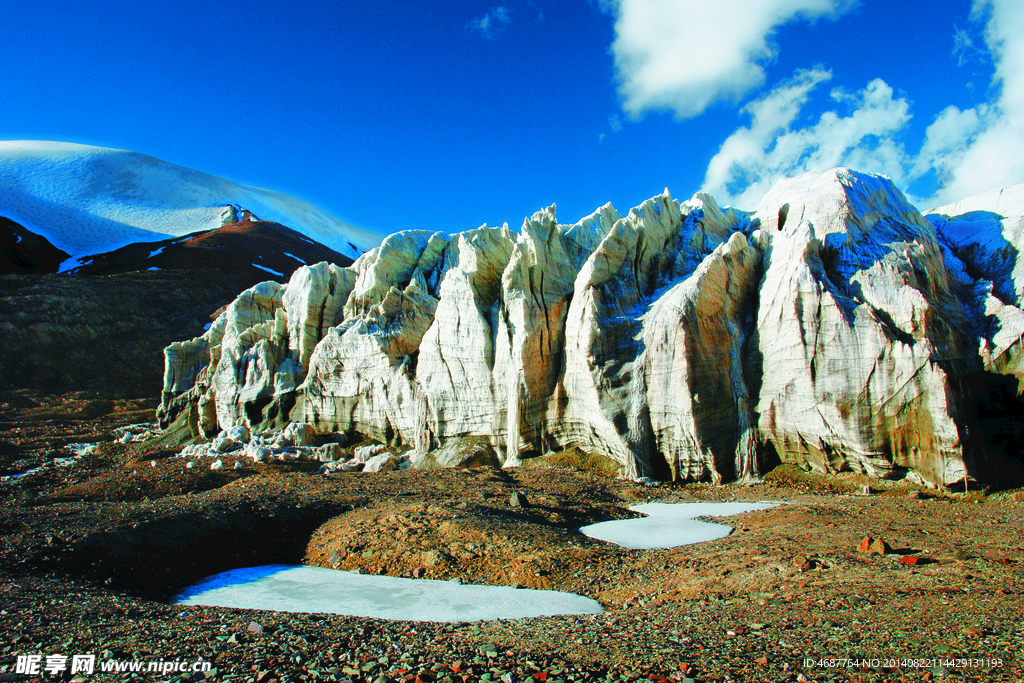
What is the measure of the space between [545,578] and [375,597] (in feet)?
8.99

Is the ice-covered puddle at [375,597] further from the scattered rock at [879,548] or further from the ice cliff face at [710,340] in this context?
the ice cliff face at [710,340]

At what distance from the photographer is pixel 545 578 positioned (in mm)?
8734

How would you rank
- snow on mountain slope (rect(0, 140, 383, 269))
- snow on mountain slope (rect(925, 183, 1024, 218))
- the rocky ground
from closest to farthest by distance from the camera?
the rocky ground
snow on mountain slope (rect(925, 183, 1024, 218))
snow on mountain slope (rect(0, 140, 383, 269))

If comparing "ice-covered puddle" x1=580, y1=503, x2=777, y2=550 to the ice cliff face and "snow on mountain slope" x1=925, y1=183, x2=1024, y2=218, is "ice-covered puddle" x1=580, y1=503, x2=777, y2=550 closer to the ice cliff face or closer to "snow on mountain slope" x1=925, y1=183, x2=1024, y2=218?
the ice cliff face

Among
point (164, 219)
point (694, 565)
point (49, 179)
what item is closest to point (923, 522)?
point (694, 565)

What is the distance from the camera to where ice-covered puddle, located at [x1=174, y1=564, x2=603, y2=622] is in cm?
760

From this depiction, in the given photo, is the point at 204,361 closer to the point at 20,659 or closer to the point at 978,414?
the point at 20,659

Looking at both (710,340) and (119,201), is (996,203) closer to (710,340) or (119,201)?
(710,340)

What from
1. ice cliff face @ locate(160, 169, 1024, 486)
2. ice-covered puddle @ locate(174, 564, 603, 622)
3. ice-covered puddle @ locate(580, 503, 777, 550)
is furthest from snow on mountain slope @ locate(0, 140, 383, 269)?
ice-covered puddle @ locate(580, 503, 777, 550)

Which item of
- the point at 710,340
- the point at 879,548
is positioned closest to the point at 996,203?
the point at 710,340

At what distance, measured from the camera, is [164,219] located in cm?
10031

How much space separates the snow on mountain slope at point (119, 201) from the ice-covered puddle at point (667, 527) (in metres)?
95.1

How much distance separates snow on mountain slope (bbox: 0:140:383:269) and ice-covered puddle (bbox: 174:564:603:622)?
92411mm

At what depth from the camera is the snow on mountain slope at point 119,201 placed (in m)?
89.4
